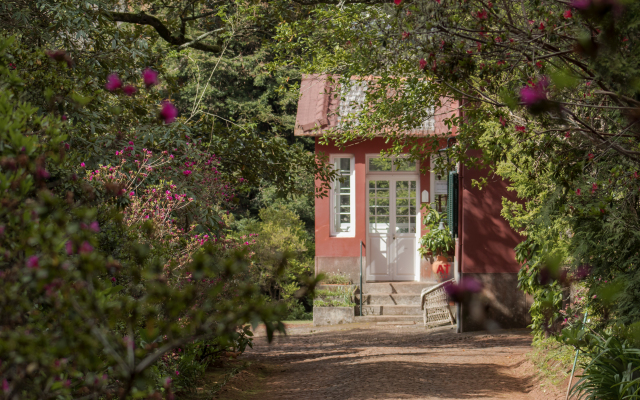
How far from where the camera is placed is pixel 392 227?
14.0 metres

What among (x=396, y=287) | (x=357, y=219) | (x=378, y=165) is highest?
(x=378, y=165)

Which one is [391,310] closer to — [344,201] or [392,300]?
[392,300]

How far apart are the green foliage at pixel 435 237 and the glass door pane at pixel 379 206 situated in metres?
0.93

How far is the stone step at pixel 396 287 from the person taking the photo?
12977 mm

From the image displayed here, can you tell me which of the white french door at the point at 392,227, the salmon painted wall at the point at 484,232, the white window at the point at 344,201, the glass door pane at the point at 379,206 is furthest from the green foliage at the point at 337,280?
the salmon painted wall at the point at 484,232

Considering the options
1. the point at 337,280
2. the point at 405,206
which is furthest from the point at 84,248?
the point at 405,206

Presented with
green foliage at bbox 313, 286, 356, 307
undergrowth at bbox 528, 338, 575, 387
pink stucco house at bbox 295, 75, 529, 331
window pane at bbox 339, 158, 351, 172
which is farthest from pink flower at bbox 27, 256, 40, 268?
window pane at bbox 339, 158, 351, 172

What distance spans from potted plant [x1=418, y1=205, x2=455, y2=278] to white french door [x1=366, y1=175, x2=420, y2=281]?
0.54 meters

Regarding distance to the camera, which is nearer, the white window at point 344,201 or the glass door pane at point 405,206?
the white window at point 344,201

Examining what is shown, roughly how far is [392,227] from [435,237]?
1.26 m

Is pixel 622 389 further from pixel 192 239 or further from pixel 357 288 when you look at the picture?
pixel 357 288

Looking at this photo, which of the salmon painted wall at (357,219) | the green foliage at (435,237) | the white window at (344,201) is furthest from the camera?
the white window at (344,201)

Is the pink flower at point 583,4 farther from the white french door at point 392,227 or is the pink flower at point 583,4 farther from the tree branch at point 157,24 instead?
the white french door at point 392,227

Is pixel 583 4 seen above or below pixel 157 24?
below
